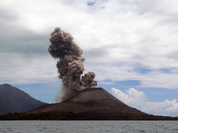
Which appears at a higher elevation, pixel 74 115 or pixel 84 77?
pixel 84 77

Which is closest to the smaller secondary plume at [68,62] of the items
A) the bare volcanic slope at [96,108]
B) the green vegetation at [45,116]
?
the bare volcanic slope at [96,108]

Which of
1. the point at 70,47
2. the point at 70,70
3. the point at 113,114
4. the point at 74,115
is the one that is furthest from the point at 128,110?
the point at 70,47

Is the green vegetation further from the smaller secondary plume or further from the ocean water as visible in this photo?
the ocean water

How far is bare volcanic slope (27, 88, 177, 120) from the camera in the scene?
6243 inches

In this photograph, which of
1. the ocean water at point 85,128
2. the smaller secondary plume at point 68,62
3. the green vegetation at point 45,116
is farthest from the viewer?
the smaller secondary plume at point 68,62

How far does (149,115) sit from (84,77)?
2413 inches

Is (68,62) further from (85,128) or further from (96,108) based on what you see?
(85,128)

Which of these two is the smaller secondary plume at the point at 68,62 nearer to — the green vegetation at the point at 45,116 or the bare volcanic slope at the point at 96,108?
the bare volcanic slope at the point at 96,108

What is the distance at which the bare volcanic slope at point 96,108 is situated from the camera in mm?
158562

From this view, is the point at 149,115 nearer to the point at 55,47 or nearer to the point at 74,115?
the point at 74,115

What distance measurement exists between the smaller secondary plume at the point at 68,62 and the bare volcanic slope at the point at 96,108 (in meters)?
7.92

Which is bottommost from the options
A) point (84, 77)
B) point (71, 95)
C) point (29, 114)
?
point (29, 114)
